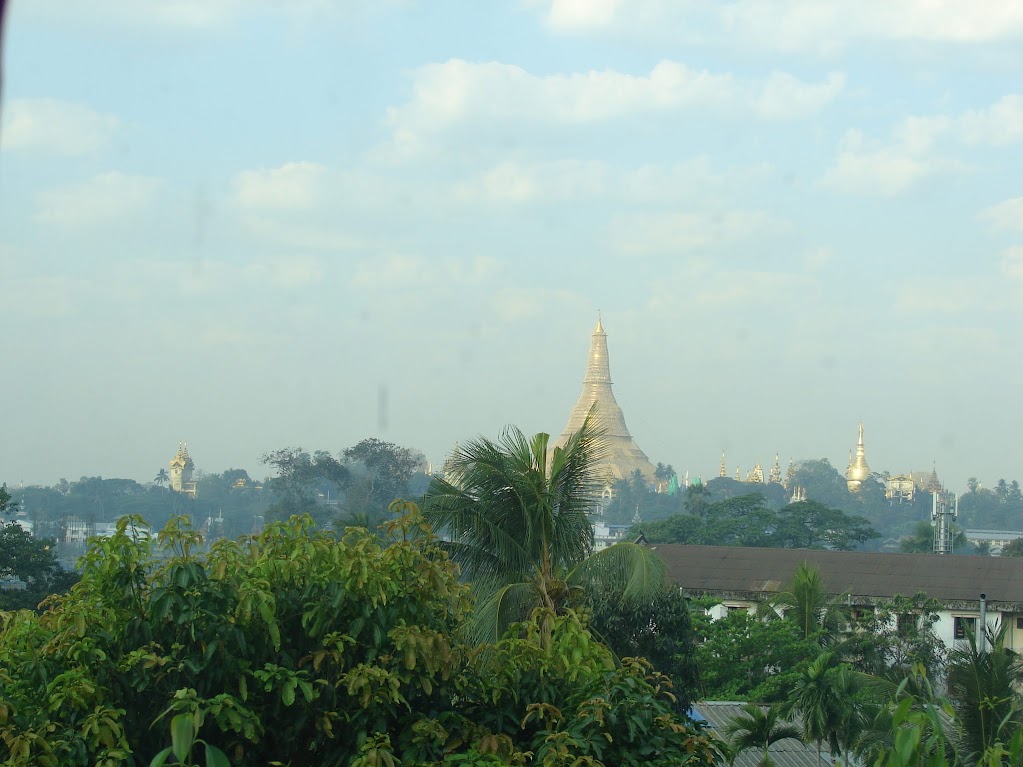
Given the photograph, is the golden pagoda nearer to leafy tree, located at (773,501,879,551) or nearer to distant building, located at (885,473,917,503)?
distant building, located at (885,473,917,503)

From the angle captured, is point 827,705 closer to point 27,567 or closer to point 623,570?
point 623,570

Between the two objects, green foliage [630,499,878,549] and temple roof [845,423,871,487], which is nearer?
green foliage [630,499,878,549]

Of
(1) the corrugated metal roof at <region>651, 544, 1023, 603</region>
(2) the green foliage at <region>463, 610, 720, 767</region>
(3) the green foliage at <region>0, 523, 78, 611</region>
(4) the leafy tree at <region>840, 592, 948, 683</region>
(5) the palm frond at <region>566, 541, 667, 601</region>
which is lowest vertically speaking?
(4) the leafy tree at <region>840, 592, 948, 683</region>

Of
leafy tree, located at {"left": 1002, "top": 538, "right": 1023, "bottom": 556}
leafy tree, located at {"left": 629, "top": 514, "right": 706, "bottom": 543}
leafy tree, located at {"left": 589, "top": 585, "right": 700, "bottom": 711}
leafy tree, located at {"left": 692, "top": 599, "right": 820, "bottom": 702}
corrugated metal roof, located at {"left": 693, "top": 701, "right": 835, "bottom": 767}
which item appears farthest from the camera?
leafy tree, located at {"left": 629, "top": 514, "right": 706, "bottom": 543}

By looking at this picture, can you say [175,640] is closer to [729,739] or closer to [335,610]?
[335,610]

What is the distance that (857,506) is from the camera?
12581 centimetres

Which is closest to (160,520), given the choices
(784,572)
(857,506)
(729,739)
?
(857,506)

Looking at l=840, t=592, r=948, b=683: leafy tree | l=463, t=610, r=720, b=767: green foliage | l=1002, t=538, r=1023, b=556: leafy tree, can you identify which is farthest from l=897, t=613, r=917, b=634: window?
l=1002, t=538, r=1023, b=556: leafy tree

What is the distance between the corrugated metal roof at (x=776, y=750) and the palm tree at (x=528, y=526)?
5267 millimetres

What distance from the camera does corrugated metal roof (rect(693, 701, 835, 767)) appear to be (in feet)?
58.2

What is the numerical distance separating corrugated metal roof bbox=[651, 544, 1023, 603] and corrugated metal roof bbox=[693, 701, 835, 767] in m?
11.6

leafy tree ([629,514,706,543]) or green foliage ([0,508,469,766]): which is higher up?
green foliage ([0,508,469,766])

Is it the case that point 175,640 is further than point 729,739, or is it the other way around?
point 729,739

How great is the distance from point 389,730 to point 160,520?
10516cm
